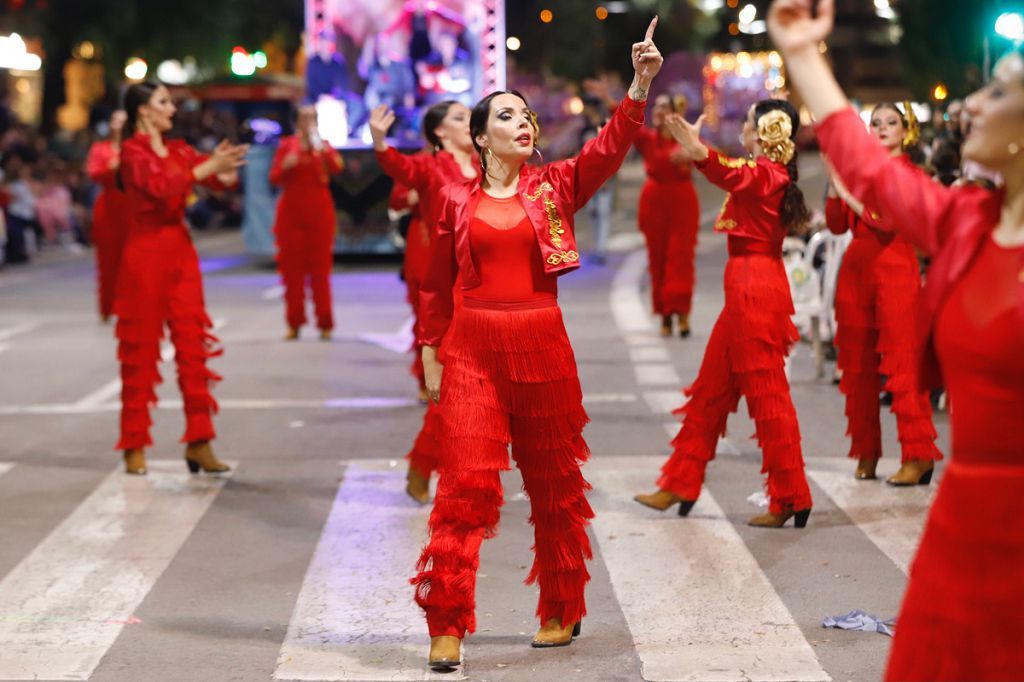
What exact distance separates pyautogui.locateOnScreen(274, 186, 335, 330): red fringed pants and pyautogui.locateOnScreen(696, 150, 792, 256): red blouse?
7.88 m

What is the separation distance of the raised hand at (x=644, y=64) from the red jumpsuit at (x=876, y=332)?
308 centimetres

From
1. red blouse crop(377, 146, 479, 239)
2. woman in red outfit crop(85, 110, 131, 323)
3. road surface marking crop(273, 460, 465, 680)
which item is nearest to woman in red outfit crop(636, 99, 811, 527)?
road surface marking crop(273, 460, 465, 680)

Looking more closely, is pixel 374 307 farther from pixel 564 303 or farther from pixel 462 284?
pixel 462 284

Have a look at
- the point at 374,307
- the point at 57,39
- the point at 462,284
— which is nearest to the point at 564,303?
the point at 374,307

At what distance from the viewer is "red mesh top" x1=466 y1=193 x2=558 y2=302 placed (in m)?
5.80

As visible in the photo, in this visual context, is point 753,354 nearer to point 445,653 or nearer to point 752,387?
point 752,387

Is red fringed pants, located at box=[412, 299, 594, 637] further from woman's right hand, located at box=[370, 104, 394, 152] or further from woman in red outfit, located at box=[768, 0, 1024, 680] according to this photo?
woman's right hand, located at box=[370, 104, 394, 152]

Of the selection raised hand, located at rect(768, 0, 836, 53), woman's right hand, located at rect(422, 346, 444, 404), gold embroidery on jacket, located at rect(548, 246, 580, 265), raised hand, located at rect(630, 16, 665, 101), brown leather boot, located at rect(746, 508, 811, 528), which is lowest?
brown leather boot, located at rect(746, 508, 811, 528)

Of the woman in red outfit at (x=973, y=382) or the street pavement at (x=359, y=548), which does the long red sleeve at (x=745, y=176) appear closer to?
the street pavement at (x=359, y=548)

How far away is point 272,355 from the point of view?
559 inches

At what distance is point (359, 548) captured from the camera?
24.8 ft

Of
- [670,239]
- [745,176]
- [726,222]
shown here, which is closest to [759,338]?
[726,222]

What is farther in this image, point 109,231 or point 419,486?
point 109,231

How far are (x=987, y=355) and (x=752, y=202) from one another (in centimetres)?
419
